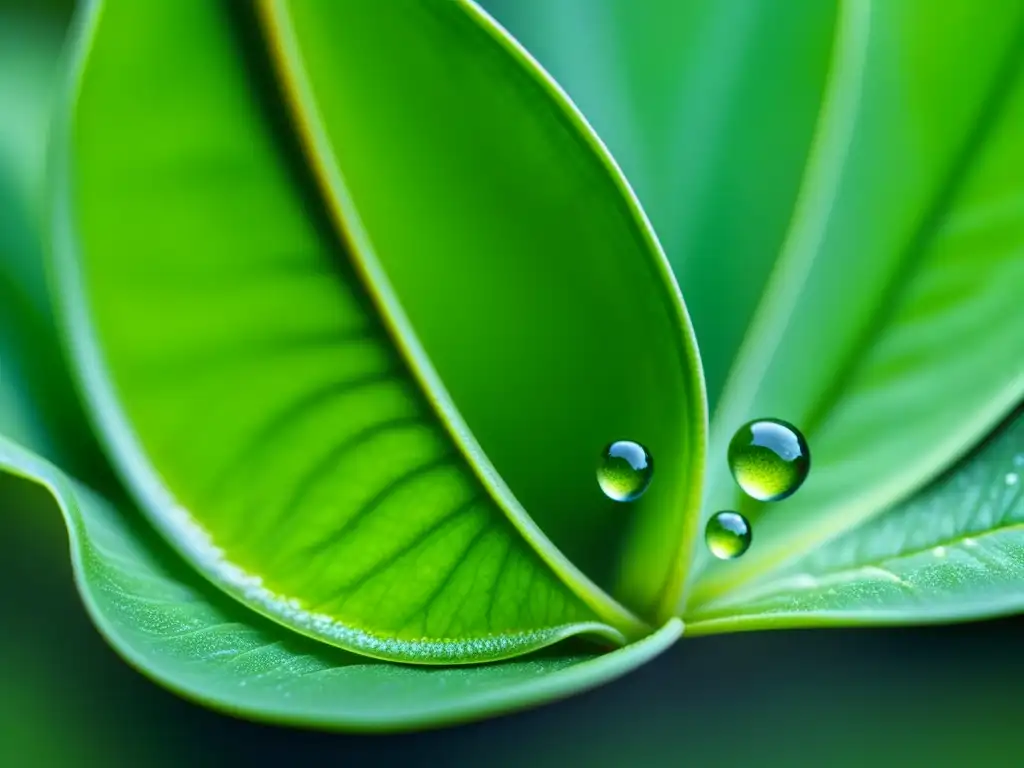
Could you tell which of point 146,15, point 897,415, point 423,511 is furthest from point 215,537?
point 897,415

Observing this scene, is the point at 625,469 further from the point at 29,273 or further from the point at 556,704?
the point at 29,273

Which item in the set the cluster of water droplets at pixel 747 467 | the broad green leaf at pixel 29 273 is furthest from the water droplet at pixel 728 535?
the broad green leaf at pixel 29 273

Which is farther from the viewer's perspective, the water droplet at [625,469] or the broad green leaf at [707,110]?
the broad green leaf at [707,110]

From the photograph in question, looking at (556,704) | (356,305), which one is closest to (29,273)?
(356,305)

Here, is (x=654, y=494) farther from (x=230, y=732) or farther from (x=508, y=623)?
(x=230, y=732)

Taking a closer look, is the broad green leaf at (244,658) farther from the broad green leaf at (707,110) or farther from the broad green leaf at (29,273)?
the broad green leaf at (707,110)

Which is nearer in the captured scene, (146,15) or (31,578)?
(146,15)

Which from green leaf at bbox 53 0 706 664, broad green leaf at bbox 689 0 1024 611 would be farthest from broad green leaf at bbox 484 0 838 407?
green leaf at bbox 53 0 706 664
